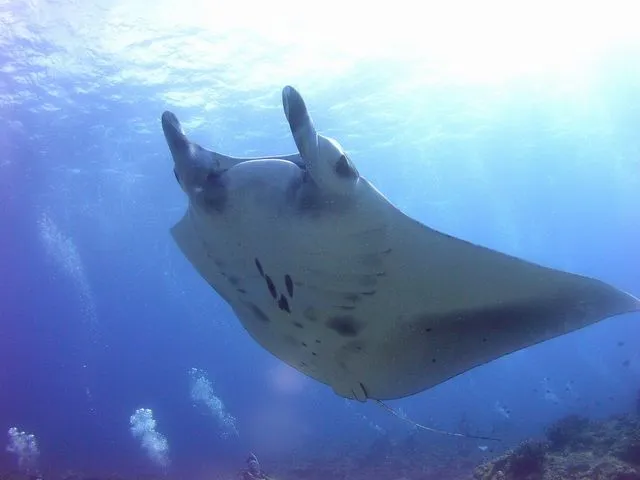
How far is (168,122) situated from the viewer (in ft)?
10.3

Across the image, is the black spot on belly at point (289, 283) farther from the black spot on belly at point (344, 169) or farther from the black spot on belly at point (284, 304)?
the black spot on belly at point (344, 169)

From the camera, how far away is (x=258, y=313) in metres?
3.39

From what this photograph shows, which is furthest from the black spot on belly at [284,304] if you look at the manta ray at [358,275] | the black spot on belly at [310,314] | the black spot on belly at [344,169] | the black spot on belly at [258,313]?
the black spot on belly at [344,169]

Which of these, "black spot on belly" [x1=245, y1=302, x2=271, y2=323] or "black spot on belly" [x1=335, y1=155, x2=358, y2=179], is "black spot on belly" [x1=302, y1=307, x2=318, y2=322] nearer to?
"black spot on belly" [x1=245, y1=302, x2=271, y2=323]

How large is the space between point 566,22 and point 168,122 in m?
22.3

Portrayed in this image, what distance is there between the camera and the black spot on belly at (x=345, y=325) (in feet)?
10.00

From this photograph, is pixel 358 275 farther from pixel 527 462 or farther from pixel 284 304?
pixel 527 462

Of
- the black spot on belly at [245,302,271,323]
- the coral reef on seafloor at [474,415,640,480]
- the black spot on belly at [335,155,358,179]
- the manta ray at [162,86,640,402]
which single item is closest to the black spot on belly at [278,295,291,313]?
the manta ray at [162,86,640,402]

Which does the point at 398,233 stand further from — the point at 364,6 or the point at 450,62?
the point at 450,62

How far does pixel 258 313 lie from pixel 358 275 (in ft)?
2.83

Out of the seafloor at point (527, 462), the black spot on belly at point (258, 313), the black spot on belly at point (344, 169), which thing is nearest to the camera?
the black spot on belly at point (344, 169)

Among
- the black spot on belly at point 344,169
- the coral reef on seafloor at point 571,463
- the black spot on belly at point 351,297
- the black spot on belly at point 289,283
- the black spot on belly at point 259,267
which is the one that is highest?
the coral reef on seafloor at point 571,463

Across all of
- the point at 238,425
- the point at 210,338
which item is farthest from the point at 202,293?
the point at 210,338

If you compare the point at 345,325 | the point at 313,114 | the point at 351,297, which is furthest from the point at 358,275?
the point at 313,114
